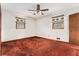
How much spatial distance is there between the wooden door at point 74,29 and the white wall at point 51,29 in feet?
0.20

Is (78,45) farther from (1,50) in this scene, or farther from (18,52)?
(1,50)

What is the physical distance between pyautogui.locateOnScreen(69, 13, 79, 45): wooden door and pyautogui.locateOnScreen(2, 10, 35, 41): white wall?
66 centimetres

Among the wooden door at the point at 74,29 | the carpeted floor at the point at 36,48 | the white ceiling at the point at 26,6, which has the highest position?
the white ceiling at the point at 26,6

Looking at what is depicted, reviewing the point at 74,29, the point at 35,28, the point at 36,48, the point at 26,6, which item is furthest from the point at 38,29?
the point at 74,29

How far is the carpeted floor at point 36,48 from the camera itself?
58.1 inches

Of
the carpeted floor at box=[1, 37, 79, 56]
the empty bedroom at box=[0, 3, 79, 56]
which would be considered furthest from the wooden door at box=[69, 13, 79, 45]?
the carpeted floor at box=[1, 37, 79, 56]

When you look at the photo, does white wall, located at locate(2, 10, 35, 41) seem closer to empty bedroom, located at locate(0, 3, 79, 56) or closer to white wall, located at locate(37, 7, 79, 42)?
empty bedroom, located at locate(0, 3, 79, 56)

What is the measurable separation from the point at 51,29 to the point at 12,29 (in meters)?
0.68

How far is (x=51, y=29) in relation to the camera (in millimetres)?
1535

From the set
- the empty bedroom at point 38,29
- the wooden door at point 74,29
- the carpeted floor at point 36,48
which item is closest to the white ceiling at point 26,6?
the empty bedroom at point 38,29

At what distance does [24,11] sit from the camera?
4.86 feet

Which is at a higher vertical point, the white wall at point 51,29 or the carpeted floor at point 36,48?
the white wall at point 51,29

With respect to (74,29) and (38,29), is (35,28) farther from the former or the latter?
(74,29)

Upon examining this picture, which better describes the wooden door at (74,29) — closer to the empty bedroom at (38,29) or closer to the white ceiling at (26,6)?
the empty bedroom at (38,29)
